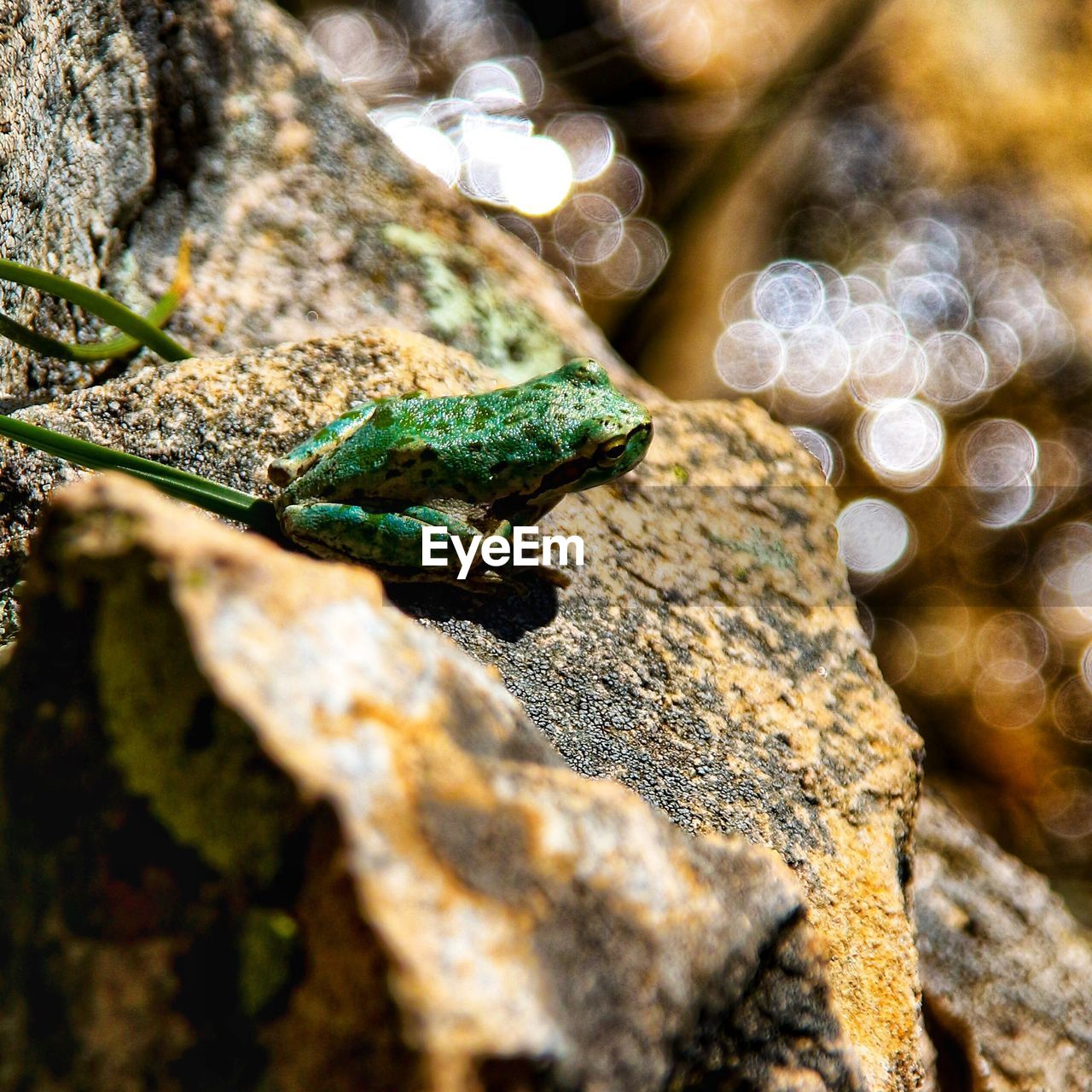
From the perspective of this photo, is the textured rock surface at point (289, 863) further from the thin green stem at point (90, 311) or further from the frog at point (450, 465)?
the thin green stem at point (90, 311)

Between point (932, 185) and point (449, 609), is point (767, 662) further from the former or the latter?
point (932, 185)

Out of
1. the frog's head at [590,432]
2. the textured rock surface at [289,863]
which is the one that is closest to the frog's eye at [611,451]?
the frog's head at [590,432]

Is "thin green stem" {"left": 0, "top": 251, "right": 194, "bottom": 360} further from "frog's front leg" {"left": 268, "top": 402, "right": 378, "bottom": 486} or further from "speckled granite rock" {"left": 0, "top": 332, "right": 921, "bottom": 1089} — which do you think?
"frog's front leg" {"left": 268, "top": 402, "right": 378, "bottom": 486}

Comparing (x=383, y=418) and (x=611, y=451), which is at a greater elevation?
(x=611, y=451)

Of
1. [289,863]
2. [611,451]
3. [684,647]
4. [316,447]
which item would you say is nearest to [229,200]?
[316,447]

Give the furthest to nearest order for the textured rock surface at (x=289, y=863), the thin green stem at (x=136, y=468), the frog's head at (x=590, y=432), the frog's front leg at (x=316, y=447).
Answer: the frog's head at (x=590, y=432)
the frog's front leg at (x=316, y=447)
the thin green stem at (x=136, y=468)
the textured rock surface at (x=289, y=863)

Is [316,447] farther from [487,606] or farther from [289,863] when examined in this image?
[289,863]
